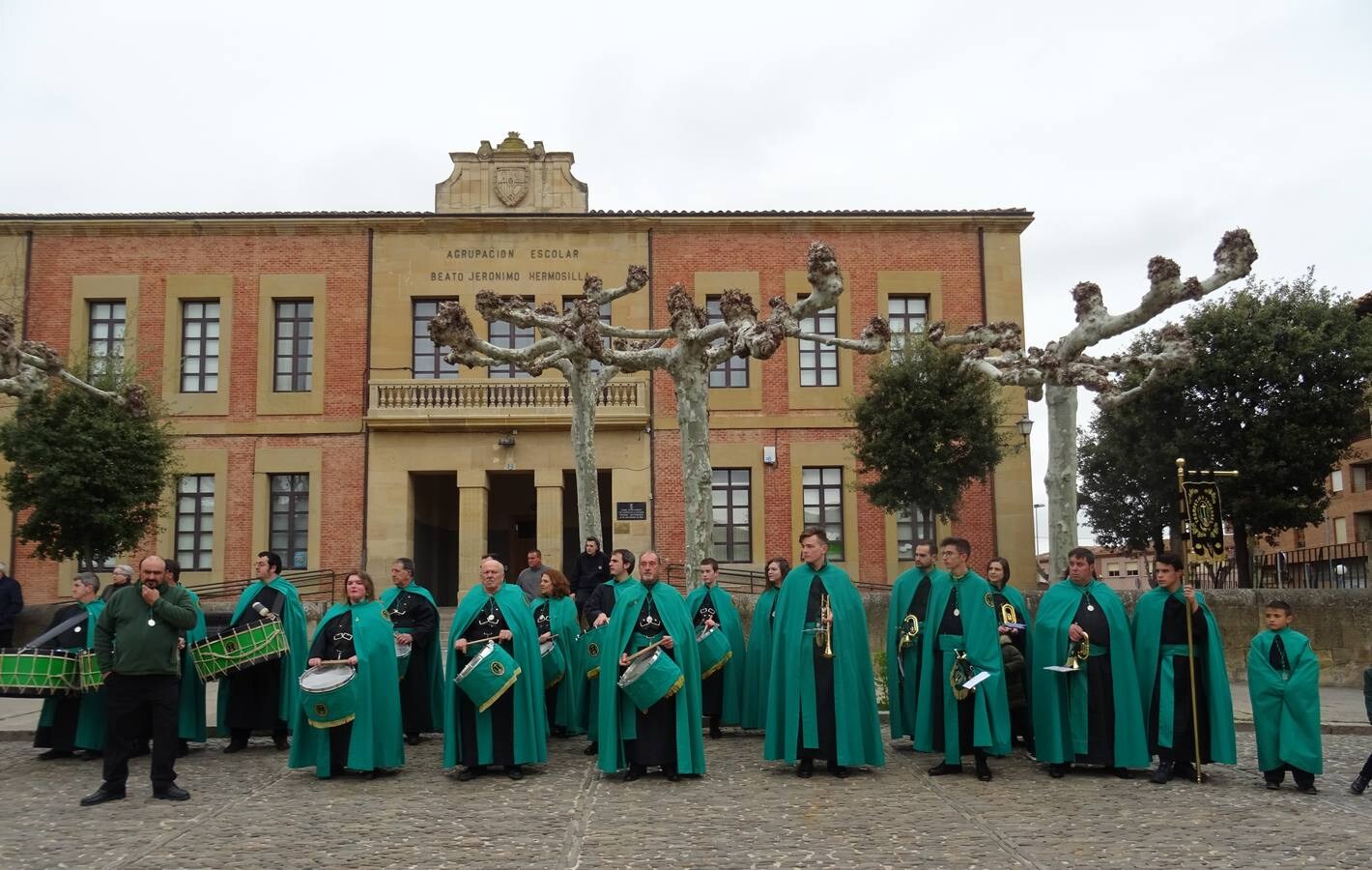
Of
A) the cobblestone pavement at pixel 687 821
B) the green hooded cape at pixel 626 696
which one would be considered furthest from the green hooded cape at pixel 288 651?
the green hooded cape at pixel 626 696

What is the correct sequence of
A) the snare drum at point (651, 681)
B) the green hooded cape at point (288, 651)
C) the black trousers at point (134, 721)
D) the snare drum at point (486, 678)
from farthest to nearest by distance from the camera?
the green hooded cape at point (288, 651) < the snare drum at point (486, 678) < the snare drum at point (651, 681) < the black trousers at point (134, 721)

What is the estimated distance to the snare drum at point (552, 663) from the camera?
12.1 metres

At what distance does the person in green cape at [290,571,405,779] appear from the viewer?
10.2m

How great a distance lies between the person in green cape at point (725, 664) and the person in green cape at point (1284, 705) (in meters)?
5.17

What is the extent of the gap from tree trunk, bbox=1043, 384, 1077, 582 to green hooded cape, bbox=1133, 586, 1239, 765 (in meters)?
6.55

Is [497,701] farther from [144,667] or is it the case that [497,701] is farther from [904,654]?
[904,654]

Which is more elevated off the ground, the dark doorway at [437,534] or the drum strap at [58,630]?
the dark doorway at [437,534]

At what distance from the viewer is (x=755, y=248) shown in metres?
30.2

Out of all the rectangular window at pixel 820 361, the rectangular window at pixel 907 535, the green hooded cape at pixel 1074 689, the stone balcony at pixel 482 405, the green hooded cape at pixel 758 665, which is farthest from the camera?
the rectangular window at pixel 820 361

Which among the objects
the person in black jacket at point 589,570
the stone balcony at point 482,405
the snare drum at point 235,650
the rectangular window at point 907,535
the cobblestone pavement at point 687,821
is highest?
the stone balcony at point 482,405

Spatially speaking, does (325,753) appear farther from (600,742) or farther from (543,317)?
(543,317)

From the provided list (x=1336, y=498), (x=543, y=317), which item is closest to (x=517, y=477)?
(x=543, y=317)

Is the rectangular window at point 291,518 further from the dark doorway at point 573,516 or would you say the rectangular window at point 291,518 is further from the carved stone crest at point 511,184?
the carved stone crest at point 511,184

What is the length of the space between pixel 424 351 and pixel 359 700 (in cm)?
2079
